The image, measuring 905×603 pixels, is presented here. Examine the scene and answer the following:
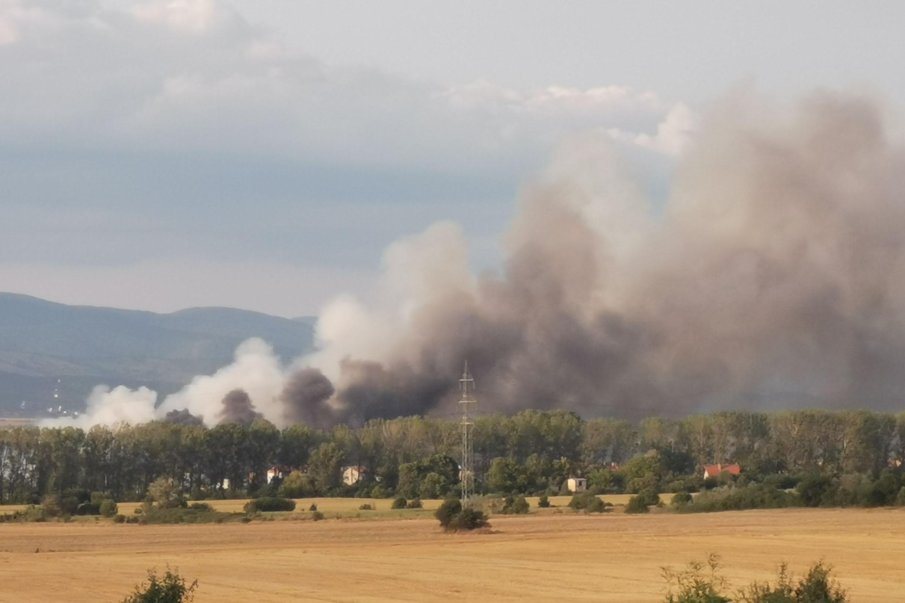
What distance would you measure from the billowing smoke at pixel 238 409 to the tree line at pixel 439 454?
20301mm

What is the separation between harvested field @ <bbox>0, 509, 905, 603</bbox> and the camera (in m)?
51.3

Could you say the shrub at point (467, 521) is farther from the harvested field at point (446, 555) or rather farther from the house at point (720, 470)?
the house at point (720, 470)

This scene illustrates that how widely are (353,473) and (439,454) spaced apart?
10.2 metres

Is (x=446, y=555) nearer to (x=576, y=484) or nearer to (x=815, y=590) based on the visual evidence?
(x=815, y=590)

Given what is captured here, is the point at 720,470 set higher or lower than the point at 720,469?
lower

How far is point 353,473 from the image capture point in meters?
147

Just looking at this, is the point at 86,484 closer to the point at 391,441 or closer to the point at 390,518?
the point at 391,441

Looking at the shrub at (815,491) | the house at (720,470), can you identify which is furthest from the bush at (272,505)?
the house at (720,470)

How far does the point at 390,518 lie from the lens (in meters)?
102

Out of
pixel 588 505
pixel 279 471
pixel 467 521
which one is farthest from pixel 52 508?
pixel 467 521

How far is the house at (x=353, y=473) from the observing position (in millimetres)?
145500

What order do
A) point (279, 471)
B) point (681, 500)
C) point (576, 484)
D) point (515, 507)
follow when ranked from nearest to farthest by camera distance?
point (681, 500) < point (515, 507) < point (576, 484) < point (279, 471)

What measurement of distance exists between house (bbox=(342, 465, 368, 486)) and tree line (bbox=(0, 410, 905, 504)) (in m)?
0.67

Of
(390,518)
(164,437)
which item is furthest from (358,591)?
(164,437)
